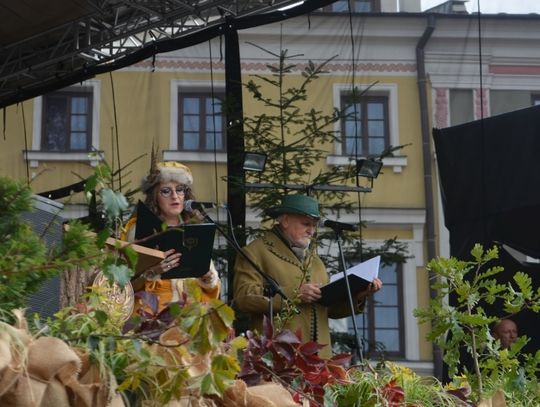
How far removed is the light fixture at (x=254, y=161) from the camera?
780cm

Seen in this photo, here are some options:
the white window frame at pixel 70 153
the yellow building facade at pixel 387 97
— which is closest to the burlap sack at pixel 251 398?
the yellow building facade at pixel 387 97

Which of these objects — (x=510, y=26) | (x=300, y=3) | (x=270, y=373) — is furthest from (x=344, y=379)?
(x=510, y=26)

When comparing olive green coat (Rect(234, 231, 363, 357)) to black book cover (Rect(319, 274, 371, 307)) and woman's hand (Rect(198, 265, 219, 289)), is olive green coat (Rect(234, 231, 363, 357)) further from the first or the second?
woman's hand (Rect(198, 265, 219, 289))

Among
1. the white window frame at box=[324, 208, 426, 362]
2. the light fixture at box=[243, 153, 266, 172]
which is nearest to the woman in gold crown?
the light fixture at box=[243, 153, 266, 172]

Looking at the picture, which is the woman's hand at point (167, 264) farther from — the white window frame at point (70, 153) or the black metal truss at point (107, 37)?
the white window frame at point (70, 153)

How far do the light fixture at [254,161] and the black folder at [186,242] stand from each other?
3.93m

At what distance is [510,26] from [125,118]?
6105 millimetres

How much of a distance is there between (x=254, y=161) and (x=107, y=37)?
1.57 m

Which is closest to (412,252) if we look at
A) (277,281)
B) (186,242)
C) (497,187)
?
(497,187)

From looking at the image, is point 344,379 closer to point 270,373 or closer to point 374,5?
point 270,373

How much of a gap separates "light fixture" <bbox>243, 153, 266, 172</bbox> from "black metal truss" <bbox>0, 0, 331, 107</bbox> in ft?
3.49

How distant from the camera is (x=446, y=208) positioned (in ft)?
26.1

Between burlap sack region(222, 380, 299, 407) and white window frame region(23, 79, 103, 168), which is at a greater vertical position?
white window frame region(23, 79, 103, 168)

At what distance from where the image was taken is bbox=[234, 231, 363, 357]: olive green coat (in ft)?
15.2
